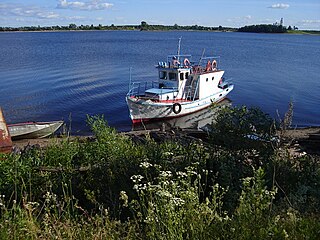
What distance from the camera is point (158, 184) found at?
13.8ft

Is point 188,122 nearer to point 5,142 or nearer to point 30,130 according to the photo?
point 30,130

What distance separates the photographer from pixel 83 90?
109 ft

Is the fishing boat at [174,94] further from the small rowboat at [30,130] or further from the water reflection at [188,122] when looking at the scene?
the small rowboat at [30,130]

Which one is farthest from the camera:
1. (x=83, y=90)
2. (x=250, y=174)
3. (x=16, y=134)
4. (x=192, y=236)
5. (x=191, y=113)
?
(x=83, y=90)

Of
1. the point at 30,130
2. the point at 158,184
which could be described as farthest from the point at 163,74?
the point at 158,184

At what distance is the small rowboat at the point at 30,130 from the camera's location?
17750 mm

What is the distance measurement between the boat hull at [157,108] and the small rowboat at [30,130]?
233 inches

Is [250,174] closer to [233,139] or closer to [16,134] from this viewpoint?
[233,139]

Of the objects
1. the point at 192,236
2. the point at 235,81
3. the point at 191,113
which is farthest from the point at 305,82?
the point at 192,236

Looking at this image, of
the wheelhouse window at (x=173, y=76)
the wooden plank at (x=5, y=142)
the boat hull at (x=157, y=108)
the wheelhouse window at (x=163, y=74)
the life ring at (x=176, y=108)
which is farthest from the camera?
the wheelhouse window at (x=163, y=74)

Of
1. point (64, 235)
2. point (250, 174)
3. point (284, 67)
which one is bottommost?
point (284, 67)

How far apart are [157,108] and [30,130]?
28.4 ft

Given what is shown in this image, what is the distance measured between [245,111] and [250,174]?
4.50 ft

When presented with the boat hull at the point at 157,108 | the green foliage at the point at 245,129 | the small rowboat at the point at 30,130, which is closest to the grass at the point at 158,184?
the green foliage at the point at 245,129
